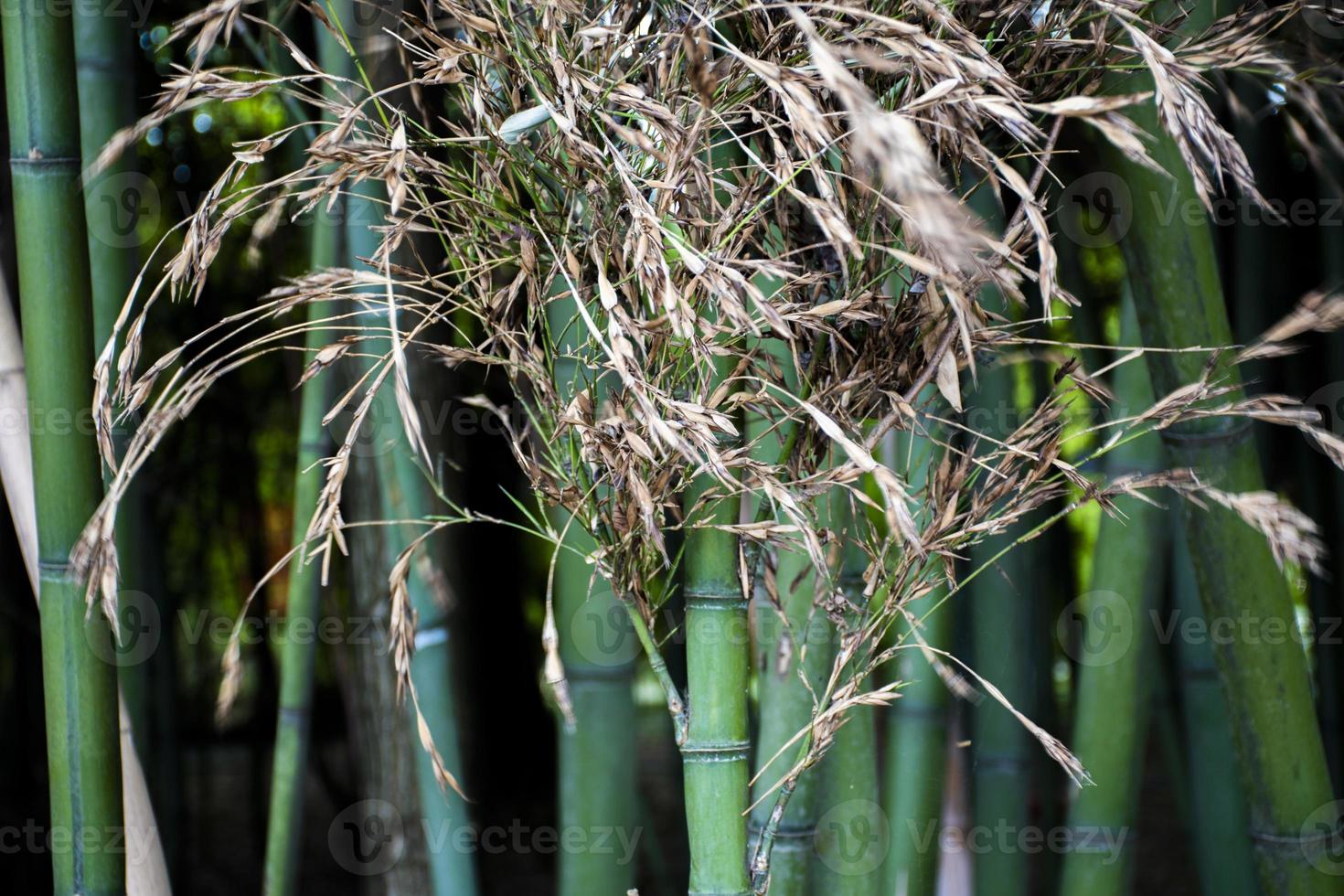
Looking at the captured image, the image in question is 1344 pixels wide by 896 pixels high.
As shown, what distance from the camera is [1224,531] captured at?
2.40ft

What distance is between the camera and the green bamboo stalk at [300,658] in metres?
0.92

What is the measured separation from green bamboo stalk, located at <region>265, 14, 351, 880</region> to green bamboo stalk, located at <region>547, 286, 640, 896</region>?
0.78 ft

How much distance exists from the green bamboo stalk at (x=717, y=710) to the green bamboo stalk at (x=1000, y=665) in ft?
1.24

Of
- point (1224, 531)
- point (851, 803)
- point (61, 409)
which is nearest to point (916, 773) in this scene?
point (851, 803)

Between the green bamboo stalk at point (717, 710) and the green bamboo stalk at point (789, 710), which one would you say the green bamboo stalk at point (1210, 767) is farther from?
the green bamboo stalk at point (717, 710)

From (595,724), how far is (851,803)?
0.22 m

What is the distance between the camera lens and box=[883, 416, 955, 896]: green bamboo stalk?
0.87 m

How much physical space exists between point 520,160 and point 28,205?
1.47ft

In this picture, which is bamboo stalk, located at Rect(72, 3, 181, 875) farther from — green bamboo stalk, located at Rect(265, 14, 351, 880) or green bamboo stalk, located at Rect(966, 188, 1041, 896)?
green bamboo stalk, located at Rect(966, 188, 1041, 896)

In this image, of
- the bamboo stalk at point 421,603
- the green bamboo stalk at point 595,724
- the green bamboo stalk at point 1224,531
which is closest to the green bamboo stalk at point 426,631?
the bamboo stalk at point 421,603

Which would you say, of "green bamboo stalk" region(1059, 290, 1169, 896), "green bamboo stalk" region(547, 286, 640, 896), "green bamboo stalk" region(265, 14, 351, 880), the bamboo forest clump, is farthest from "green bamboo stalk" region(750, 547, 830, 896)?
"green bamboo stalk" region(265, 14, 351, 880)

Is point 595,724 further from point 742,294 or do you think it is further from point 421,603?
point 742,294

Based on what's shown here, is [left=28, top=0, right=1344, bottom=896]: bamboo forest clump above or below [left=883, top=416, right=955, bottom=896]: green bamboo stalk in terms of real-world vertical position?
above

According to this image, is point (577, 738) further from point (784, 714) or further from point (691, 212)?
point (691, 212)
